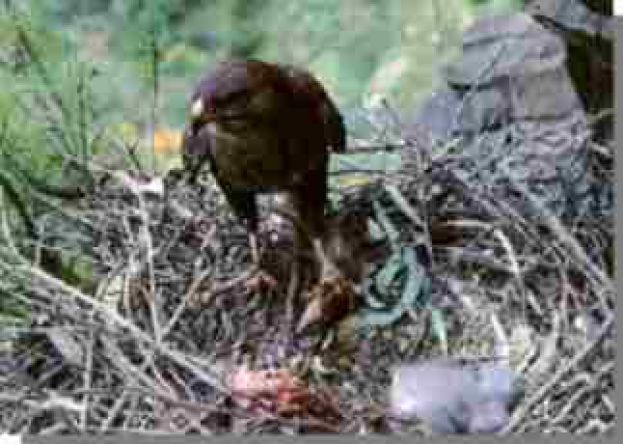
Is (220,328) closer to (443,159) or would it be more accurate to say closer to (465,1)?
(443,159)

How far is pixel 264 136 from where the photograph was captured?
1.53m

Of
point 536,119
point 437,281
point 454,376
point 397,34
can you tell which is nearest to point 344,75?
point 397,34

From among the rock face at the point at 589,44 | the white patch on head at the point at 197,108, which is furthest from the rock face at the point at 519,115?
the white patch on head at the point at 197,108

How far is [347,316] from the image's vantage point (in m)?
1.61

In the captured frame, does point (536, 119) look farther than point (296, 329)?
Yes

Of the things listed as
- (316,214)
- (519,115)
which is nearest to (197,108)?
(316,214)

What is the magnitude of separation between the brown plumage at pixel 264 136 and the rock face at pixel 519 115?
0.74ft

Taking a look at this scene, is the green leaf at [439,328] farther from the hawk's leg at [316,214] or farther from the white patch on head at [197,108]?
the white patch on head at [197,108]

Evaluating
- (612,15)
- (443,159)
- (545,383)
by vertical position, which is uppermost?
(612,15)

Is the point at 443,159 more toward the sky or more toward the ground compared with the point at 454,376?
more toward the sky

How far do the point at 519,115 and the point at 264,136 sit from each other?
0.54 meters

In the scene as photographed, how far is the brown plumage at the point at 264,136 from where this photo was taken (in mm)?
1503

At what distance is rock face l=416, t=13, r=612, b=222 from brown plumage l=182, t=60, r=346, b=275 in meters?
0.22

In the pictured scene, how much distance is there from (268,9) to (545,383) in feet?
4.56
